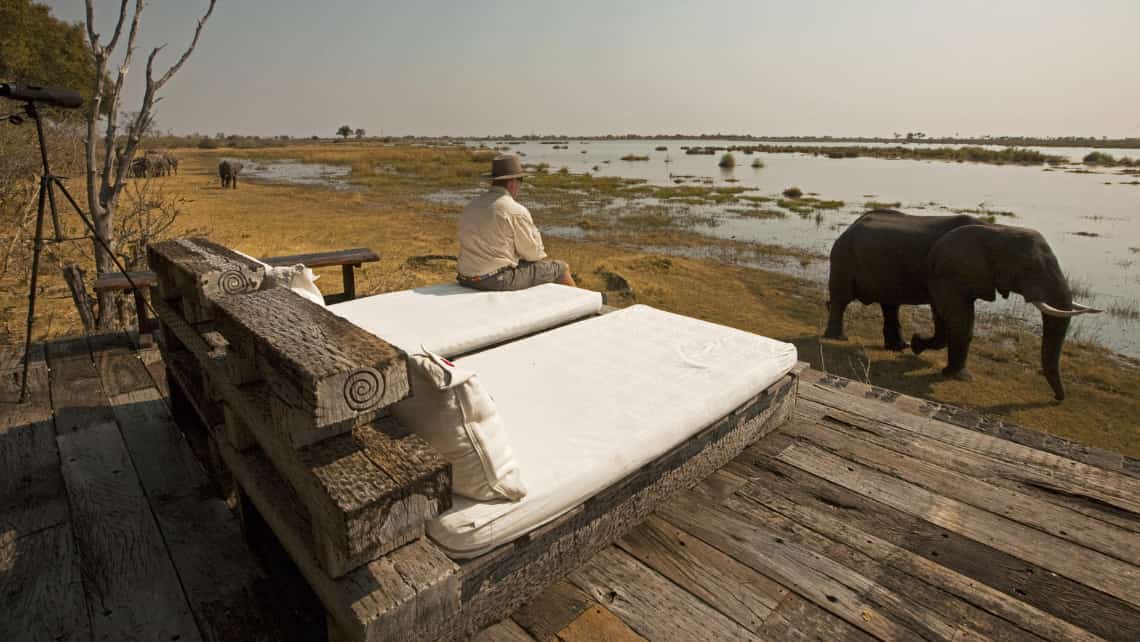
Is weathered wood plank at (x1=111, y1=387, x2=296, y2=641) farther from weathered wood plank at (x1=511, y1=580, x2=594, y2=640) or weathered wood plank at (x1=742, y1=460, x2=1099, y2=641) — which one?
weathered wood plank at (x1=742, y1=460, x2=1099, y2=641)

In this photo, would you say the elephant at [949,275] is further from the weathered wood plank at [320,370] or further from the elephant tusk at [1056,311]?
the weathered wood plank at [320,370]

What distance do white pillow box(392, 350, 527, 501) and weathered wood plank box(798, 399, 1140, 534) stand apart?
2219 millimetres

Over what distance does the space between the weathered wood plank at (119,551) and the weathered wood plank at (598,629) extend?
1.12m

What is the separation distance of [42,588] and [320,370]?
1568mm

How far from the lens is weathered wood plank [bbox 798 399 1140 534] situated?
2.56m

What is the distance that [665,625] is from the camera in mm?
1897

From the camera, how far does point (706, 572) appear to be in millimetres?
2141

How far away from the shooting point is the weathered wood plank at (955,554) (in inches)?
78.4

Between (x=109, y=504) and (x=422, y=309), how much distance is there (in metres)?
1.98

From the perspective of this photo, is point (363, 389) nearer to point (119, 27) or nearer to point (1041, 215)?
point (119, 27)

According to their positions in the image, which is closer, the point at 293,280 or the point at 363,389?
the point at 363,389

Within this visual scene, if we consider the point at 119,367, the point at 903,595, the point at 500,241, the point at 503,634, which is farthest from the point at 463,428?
the point at 119,367

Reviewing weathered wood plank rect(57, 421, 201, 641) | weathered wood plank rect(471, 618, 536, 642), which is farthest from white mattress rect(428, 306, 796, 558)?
weathered wood plank rect(57, 421, 201, 641)

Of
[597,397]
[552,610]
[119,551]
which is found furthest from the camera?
[597,397]
